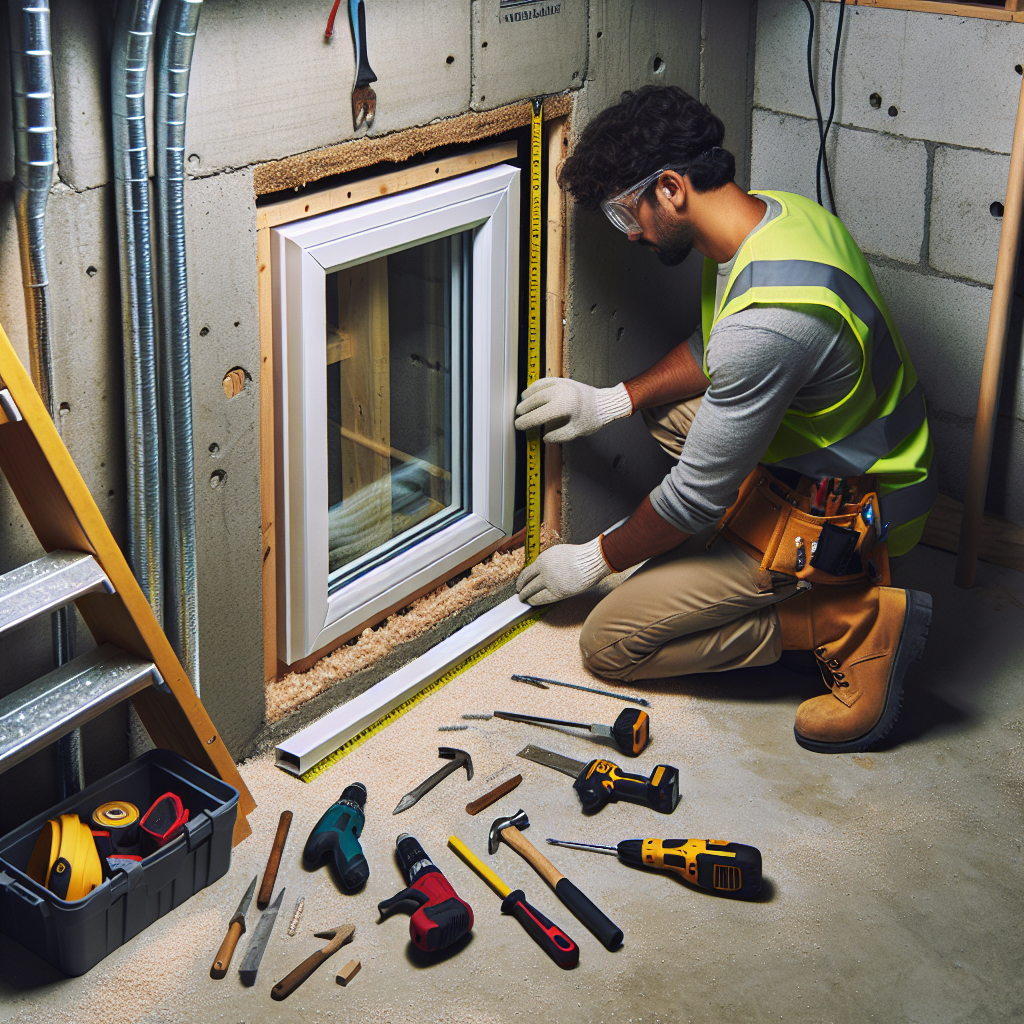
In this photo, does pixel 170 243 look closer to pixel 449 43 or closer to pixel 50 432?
pixel 50 432

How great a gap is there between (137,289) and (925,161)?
83.1 inches

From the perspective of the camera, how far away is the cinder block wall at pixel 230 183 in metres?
1.79

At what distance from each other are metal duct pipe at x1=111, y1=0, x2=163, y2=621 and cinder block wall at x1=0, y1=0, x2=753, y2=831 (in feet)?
0.14

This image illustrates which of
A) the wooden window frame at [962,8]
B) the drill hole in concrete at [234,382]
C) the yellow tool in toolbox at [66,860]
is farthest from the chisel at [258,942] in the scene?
the wooden window frame at [962,8]

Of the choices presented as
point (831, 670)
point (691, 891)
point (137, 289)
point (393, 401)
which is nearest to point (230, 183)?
point (137, 289)

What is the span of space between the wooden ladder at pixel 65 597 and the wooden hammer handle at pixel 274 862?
0.96 ft

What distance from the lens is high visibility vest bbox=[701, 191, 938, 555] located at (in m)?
2.29

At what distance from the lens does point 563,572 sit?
9.16ft

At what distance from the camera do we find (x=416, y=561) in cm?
274

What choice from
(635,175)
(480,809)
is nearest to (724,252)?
(635,175)

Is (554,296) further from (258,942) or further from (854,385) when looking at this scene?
(258,942)

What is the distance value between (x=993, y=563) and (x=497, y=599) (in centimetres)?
142

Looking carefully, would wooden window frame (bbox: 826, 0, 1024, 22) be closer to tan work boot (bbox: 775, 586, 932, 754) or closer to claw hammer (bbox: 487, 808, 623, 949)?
tan work boot (bbox: 775, 586, 932, 754)

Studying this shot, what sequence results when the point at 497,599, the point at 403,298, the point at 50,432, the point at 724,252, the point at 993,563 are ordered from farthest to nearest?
the point at 993,563 → the point at 497,599 → the point at 403,298 → the point at 724,252 → the point at 50,432
